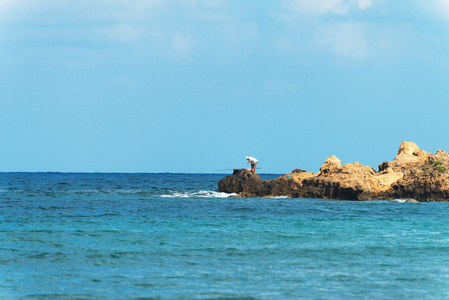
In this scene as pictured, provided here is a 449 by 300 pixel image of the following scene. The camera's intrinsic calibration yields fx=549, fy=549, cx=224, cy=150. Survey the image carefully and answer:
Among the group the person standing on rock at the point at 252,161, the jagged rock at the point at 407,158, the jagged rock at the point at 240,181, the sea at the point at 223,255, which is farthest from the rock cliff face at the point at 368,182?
the sea at the point at 223,255

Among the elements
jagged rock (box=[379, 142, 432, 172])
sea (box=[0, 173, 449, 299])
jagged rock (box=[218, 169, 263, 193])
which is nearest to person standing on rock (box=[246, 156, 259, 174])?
jagged rock (box=[218, 169, 263, 193])

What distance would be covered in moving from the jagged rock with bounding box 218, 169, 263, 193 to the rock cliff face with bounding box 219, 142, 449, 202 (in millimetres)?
149

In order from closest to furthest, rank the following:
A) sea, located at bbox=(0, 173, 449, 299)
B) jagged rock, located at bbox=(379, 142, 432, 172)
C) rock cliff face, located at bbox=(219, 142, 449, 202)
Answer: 1. sea, located at bbox=(0, 173, 449, 299)
2. rock cliff face, located at bbox=(219, 142, 449, 202)
3. jagged rock, located at bbox=(379, 142, 432, 172)

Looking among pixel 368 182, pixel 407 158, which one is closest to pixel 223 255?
pixel 368 182

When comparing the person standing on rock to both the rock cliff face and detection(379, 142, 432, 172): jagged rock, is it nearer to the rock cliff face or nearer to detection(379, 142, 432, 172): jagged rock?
the rock cliff face

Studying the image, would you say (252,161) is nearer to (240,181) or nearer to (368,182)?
(240,181)

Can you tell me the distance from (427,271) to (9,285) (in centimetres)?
1054

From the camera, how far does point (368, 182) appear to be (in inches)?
1585

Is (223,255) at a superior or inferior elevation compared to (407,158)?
inferior

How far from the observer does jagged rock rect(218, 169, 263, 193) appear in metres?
46.5

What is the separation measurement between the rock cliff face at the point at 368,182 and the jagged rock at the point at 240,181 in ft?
0.49

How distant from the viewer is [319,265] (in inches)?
595

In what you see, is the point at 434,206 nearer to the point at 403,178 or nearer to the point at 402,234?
the point at 403,178

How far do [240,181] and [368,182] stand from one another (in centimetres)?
1192
